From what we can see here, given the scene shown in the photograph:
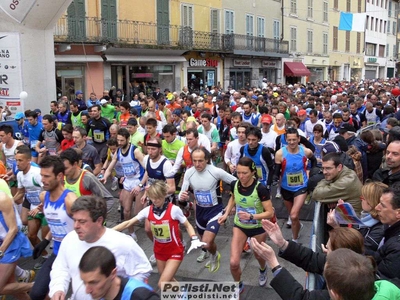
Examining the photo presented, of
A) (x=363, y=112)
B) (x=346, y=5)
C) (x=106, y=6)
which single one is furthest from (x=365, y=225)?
(x=346, y=5)

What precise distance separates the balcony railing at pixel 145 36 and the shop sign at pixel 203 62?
79 cm

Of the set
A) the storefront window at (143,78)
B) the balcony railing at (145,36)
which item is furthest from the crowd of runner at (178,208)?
the storefront window at (143,78)

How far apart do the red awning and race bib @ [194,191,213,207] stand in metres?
31.0

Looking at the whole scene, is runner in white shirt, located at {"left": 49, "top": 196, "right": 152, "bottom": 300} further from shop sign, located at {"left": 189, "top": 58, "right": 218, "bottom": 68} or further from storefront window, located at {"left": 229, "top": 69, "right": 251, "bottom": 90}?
storefront window, located at {"left": 229, "top": 69, "right": 251, "bottom": 90}

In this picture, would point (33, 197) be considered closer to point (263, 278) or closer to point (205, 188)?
point (205, 188)

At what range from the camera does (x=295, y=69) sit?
35875mm

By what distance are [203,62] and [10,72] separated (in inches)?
640

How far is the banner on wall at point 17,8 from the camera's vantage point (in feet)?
38.0

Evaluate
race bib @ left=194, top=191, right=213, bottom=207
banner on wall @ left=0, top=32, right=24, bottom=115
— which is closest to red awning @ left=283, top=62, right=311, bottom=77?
banner on wall @ left=0, top=32, right=24, bottom=115

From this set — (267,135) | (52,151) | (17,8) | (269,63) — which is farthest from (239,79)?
(52,151)

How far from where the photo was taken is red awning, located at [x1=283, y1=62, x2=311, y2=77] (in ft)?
116

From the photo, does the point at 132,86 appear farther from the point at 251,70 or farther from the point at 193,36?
the point at 251,70

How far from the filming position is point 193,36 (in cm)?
2606

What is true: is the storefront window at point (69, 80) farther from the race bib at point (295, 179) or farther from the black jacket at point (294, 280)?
the black jacket at point (294, 280)
